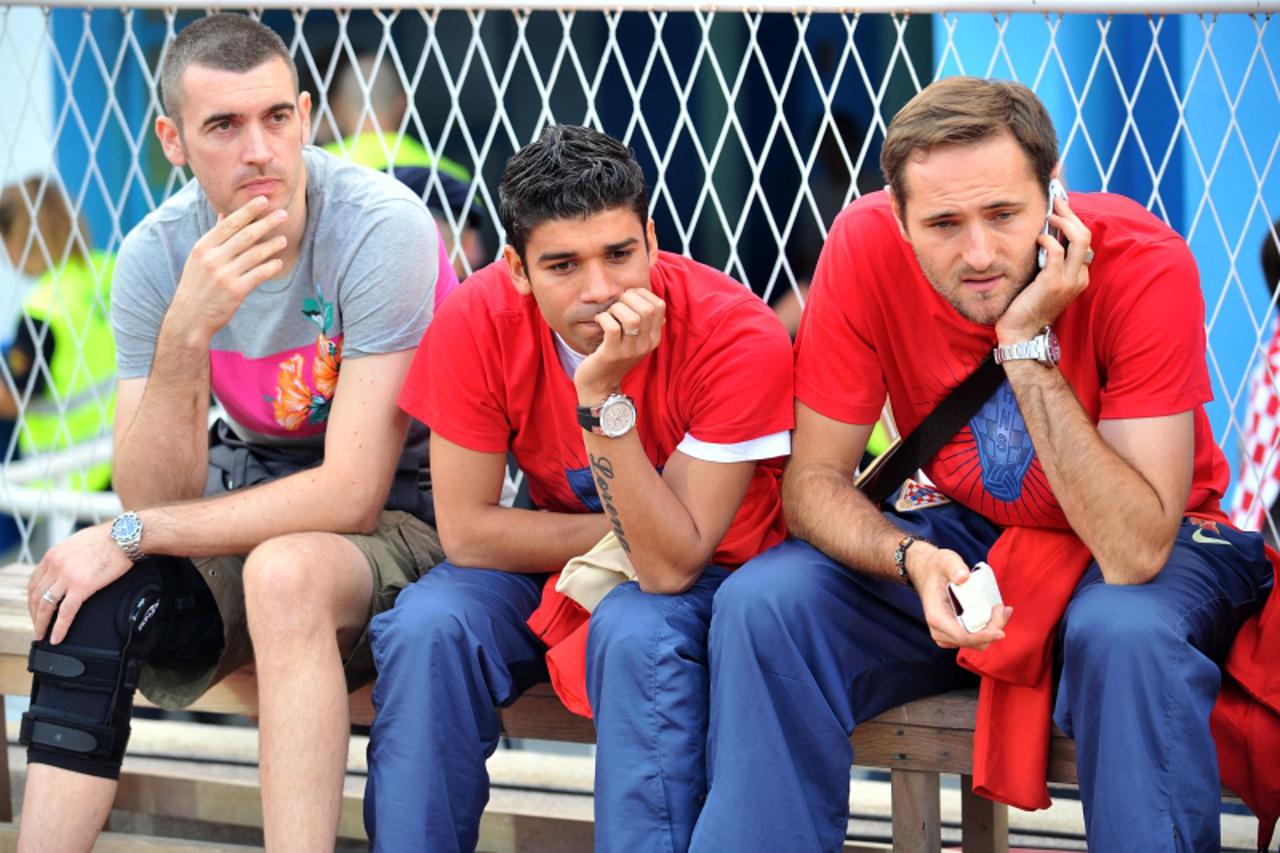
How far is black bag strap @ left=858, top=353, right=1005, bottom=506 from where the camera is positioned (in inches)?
93.4

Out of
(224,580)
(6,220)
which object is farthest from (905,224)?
(6,220)

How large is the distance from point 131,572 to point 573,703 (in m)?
0.73

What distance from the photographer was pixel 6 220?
4492mm

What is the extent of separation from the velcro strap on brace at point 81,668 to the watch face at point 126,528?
0.18m

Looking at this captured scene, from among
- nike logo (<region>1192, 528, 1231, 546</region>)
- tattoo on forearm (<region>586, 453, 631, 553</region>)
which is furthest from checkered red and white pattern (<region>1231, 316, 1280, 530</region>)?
tattoo on forearm (<region>586, 453, 631, 553</region>)

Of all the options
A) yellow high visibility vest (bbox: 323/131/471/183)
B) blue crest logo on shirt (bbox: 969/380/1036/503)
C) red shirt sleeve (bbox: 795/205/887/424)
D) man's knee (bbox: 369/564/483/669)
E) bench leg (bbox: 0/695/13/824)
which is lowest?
bench leg (bbox: 0/695/13/824)

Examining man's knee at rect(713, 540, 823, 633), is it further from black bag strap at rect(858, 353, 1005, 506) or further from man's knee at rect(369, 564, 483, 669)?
man's knee at rect(369, 564, 483, 669)

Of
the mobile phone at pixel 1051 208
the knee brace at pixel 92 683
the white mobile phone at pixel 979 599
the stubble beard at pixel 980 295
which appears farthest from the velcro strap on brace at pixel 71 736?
the mobile phone at pixel 1051 208

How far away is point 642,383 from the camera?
2459 mm

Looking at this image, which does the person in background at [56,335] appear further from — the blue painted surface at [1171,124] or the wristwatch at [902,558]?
the wristwatch at [902,558]

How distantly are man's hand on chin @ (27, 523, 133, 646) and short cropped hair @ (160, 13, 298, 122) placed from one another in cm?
74

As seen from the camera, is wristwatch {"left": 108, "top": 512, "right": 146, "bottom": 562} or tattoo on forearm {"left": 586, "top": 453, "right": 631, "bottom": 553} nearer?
tattoo on forearm {"left": 586, "top": 453, "right": 631, "bottom": 553}

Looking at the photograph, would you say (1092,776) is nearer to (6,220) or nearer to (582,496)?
(582,496)

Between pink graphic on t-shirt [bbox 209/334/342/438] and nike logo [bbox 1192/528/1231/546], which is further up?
pink graphic on t-shirt [bbox 209/334/342/438]
